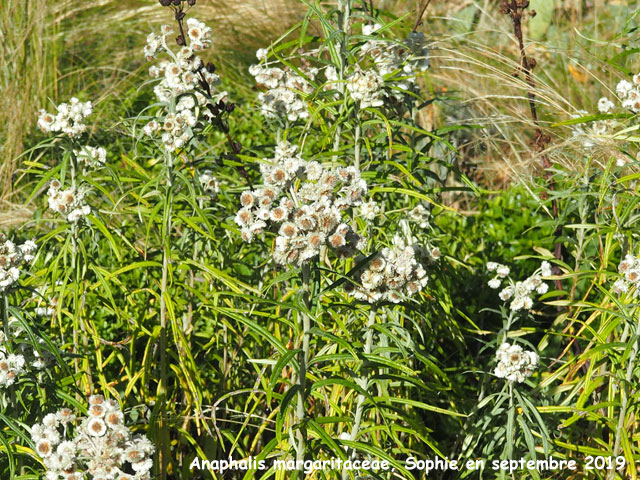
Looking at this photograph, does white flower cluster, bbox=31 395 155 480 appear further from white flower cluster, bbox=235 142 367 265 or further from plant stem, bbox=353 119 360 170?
plant stem, bbox=353 119 360 170

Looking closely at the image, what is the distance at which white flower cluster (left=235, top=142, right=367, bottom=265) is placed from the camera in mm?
1808

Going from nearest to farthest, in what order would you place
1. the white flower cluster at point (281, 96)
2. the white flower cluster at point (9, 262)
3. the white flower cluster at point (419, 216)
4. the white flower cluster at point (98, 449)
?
1. the white flower cluster at point (98, 449)
2. the white flower cluster at point (9, 262)
3. the white flower cluster at point (419, 216)
4. the white flower cluster at point (281, 96)

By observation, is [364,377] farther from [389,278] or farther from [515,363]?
[515,363]

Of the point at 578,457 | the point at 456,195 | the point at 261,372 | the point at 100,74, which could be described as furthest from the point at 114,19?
the point at 578,457

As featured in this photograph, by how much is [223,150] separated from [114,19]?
99.6 inches

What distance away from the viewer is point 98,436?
1.77m

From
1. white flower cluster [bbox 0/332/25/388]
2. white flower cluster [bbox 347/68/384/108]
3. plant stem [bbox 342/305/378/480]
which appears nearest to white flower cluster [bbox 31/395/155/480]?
A: white flower cluster [bbox 0/332/25/388]

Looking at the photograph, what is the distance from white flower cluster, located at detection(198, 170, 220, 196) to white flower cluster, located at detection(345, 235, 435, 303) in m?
1.07

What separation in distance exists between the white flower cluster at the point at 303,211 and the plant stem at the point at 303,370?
3.5 inches

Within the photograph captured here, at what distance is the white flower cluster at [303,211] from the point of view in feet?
5.93

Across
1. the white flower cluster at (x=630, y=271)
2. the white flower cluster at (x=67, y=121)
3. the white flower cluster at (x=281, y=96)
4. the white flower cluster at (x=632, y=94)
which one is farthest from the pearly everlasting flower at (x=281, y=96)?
the white flower cluster at (x=630, y=271)

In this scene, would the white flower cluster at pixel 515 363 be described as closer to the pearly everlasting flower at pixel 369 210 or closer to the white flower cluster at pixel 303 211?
the pearly everlasting flower at pixel 369 210

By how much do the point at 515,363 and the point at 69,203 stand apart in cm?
139

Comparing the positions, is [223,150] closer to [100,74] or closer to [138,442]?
[100,74]
